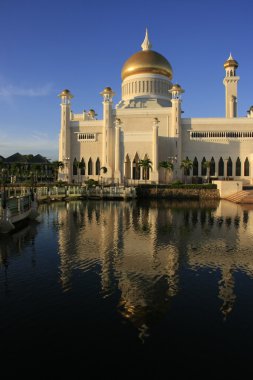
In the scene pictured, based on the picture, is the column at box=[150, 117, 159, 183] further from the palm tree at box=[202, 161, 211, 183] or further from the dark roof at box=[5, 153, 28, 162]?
the dark roof at box=[5, 153, 28, 162]

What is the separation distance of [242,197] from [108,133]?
27584 millimetres

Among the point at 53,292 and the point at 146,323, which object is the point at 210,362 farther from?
the point at 53,292

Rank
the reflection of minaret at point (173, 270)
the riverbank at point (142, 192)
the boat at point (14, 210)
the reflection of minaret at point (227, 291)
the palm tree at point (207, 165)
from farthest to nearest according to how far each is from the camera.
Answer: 1. the palm tree at point (207, 165)
2. the riverbank at point (142, 192)
3. the boat at point (14, 210)
4. the reflection of minaret at point (173, 270)
5. the reflection of minaret at point (227, 291)

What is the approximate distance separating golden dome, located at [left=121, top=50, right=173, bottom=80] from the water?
5303 cm

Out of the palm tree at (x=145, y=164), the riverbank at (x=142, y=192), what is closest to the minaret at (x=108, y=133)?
the palm tree at (x=145, y=164)

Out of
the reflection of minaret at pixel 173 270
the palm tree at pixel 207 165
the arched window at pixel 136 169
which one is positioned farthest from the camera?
the arched window at pixel 136 169

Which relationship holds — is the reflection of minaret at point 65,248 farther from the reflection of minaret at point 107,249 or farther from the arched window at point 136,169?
the arched window at point 136,169

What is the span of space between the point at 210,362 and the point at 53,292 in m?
5.56

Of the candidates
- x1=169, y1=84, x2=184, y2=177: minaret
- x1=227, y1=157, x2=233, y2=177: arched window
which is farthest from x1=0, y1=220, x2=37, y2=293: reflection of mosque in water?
x1=227, y1=157, x2=233, y2=177: arched window

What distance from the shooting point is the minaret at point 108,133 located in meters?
61.0

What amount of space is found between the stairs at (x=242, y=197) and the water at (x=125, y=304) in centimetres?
2683

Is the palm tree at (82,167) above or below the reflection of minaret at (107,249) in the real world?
above

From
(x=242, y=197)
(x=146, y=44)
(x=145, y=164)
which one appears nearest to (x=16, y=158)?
(x=146, y=44)

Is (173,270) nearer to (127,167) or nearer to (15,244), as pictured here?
(15,244)
